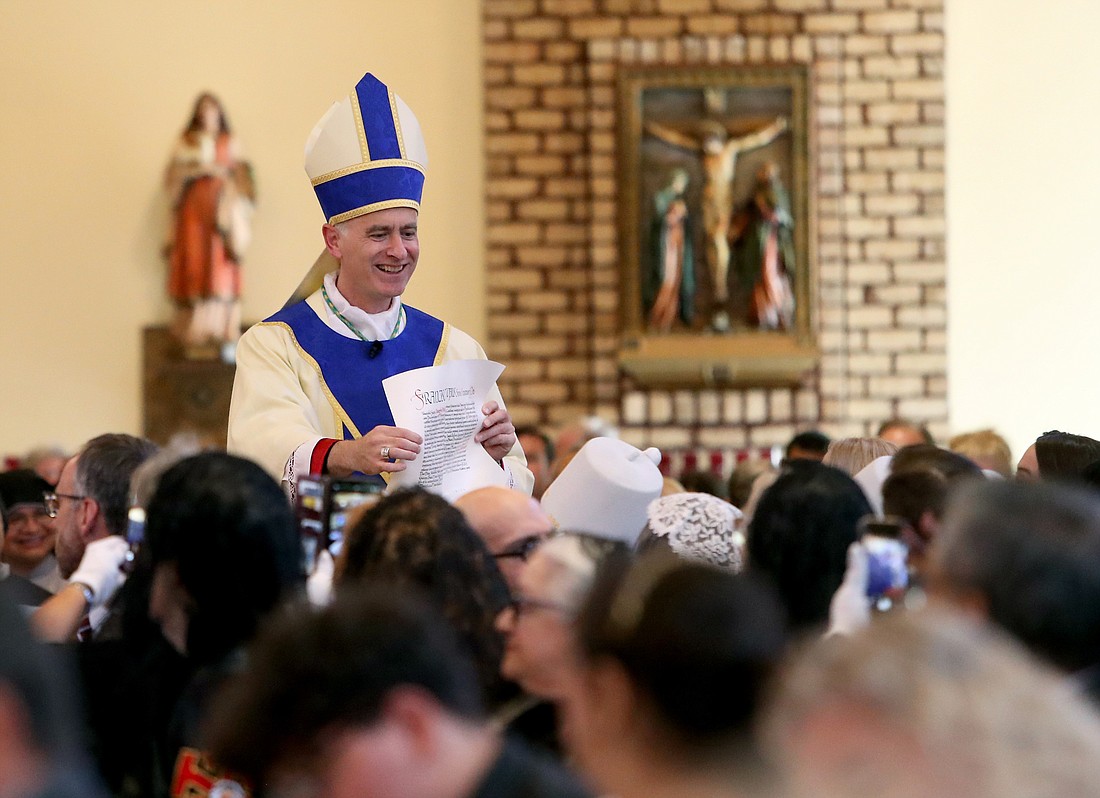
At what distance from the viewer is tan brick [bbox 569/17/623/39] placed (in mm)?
8422

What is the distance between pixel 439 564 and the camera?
2.14 m

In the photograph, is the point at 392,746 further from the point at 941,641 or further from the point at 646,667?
the point at 941,641

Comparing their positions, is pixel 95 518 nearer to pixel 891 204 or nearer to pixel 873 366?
pixel 873 366

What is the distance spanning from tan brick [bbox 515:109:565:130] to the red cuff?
508cm

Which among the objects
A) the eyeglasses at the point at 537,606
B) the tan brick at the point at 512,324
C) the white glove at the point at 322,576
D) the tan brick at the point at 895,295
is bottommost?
the white glove at the point at 322,576

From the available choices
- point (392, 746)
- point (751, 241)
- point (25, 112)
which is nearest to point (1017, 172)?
point (751, 241)

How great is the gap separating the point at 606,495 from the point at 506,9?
5638mm

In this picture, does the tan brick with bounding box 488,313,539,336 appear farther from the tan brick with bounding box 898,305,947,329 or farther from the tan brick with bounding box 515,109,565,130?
the tan brick with bounding box 898,305,947,329

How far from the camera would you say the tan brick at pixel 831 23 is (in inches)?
333

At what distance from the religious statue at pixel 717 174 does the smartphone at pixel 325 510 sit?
570 cm

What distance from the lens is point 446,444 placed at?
3697 mm

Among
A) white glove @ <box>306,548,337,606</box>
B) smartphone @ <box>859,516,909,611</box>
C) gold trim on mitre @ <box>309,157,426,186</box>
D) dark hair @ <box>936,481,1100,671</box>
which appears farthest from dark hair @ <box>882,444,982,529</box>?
gold trim on mitre @ <box>309,157,426,186</box>

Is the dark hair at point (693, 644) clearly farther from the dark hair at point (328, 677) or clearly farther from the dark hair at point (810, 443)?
the dark hair at point (810, 443)

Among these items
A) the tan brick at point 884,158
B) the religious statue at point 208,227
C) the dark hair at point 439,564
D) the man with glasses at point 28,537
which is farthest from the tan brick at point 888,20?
the dark hair at point 439,564
